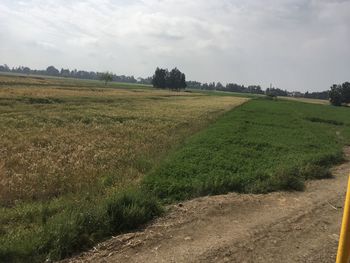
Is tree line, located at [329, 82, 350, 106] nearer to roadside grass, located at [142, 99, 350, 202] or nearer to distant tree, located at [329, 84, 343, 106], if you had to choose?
distant tree, located at [329, 84, 343, 106]

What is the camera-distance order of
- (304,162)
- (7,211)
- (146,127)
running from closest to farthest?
(7,211)
(304,162)
(146,127)

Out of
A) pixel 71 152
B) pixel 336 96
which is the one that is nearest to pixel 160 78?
pixel 336 96

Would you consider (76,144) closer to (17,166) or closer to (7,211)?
(17,166)

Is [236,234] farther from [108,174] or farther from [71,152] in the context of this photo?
[71,152]

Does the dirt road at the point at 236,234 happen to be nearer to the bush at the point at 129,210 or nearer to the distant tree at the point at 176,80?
the bush at the point at 129,210

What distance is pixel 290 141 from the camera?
19438 millimetres

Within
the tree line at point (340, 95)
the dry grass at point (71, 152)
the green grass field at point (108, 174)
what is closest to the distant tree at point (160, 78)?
the tree line at point (340, 95)

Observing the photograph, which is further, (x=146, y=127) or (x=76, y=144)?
(x=146, y=127)

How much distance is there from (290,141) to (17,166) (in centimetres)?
1261

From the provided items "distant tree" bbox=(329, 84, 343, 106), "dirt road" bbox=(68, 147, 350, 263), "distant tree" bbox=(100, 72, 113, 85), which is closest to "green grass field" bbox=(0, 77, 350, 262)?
"dirt road" bbox=(68, 147, 350, 263)

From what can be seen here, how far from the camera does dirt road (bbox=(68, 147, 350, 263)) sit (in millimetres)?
5637

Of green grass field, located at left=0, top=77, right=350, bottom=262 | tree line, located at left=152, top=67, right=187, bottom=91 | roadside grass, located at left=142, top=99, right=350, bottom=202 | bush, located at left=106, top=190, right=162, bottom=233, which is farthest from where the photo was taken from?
tree line, located at left=152, top=67, right=187, bottom=91

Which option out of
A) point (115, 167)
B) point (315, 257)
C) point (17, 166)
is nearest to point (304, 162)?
point (115, 167)

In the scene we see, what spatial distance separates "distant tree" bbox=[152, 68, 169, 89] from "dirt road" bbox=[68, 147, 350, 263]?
140 metres
